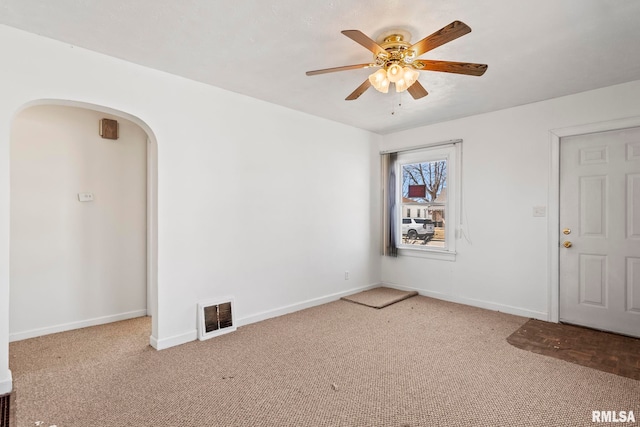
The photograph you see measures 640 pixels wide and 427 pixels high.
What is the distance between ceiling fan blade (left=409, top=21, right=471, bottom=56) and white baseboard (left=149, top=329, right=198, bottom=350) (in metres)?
3.15

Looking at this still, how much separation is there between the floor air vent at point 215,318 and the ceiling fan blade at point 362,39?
273 cm

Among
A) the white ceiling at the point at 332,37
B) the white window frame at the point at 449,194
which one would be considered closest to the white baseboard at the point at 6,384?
the white ceiling at the point at 332,37

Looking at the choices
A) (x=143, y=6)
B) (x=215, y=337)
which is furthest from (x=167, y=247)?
(x=143, y=6)

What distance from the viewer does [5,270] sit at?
236 cm

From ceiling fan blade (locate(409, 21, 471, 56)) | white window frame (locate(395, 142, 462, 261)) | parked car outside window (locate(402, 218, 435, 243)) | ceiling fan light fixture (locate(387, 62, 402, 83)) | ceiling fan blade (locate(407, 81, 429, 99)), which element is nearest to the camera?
ceiling fan blade (locate(409, 21, 471, 56))

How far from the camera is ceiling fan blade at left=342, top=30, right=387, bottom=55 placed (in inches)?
77.5

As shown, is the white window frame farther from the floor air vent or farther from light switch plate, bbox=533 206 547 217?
the floor air vent

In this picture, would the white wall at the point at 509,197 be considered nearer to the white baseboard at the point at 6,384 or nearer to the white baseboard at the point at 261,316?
the white baseboard at the point at 261,316

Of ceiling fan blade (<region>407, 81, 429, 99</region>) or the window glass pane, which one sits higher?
ceiling fan blade (<region>407, 81, 429, 99</region>)

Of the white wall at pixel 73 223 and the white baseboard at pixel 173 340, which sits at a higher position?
the white wall at pixel 73 223

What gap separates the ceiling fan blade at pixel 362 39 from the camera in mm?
1969

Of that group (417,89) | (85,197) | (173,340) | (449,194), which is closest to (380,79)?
(417,89)

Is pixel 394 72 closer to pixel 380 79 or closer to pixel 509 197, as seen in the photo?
pixel 380 79

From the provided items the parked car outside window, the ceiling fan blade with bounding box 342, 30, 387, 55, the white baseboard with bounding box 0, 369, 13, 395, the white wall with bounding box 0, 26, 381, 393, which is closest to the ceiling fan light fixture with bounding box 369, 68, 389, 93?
the ceiling fan blade with bounding box 342, 30, 387, 55
